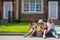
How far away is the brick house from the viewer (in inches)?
1139

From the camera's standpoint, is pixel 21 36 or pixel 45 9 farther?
pixel 45 9

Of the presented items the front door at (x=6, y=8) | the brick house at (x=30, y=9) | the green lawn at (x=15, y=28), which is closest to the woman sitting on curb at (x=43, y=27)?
the green lawn at (x=15, y=28)

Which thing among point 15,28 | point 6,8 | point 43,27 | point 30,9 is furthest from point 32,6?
point 43,27

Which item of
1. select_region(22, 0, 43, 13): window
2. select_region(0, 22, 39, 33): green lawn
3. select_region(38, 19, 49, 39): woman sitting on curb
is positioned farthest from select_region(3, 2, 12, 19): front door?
select_region(38, 19, 49, 39): woman sitting on curb

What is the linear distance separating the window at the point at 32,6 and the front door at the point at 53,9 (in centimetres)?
116

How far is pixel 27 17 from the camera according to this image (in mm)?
29000

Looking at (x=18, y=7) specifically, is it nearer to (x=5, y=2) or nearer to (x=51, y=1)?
(x=5, y=2)

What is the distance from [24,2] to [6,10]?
8.50 feet

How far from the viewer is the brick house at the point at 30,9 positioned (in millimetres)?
28922

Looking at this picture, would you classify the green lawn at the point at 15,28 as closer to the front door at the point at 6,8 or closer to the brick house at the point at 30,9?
the brick house at the point at 30,9

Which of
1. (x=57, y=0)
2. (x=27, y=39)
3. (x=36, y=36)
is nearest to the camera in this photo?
(x=27, y=39)

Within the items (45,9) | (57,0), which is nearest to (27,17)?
(45,9)

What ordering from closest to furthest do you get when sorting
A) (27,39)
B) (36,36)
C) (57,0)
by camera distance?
(27,39) < (36,36) < (57,0)

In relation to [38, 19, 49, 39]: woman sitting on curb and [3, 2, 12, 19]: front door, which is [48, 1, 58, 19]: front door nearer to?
[3, 2, 12, 19]: front door
